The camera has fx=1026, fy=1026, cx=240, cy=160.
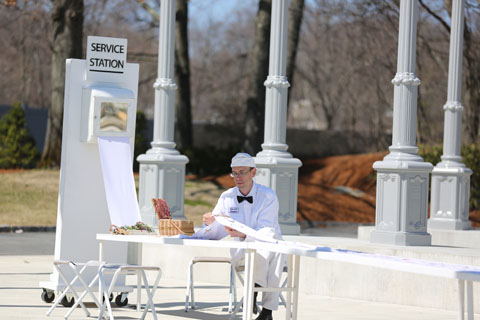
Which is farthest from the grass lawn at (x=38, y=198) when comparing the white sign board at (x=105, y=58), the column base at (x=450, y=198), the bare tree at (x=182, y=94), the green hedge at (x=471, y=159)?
the white sign board at (x=105, y=58)

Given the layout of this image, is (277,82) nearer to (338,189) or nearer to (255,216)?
(255,216)

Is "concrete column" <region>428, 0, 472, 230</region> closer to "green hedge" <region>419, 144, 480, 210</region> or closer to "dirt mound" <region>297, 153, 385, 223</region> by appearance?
"green hedge" <region>419, 144, 480, 210</region>

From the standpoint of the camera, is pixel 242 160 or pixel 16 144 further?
pixel 16 144

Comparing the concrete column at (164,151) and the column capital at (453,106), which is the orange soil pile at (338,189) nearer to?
the column capital at (453,106)

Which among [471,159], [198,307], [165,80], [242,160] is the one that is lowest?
[198,307]

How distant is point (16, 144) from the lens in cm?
2786

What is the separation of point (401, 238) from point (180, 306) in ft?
11.1

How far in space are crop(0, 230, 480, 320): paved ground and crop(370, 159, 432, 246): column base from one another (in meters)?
1.55

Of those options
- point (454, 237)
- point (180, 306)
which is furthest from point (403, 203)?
point (180, 306)

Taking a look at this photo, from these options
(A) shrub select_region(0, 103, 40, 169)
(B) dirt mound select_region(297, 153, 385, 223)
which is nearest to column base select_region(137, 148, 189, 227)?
(B) dirt mound select_region(297, 153, 385, 223)

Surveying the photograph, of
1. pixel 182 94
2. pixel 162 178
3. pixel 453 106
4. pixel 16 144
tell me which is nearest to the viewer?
pixel 162 178

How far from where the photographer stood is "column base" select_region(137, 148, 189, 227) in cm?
1541

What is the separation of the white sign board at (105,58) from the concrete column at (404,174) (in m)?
3.91

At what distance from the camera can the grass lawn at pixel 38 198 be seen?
2134cm
